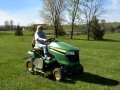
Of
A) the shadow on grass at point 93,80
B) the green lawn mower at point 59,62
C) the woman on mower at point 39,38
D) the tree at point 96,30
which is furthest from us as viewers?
the tree at point 96,30

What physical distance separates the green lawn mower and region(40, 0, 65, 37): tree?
51.6 meters

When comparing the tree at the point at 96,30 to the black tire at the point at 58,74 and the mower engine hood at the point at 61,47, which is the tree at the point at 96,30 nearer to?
the mower engine hood at the point at 61,47

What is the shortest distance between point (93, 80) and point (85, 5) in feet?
172

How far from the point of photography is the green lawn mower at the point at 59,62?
1016 centimetres

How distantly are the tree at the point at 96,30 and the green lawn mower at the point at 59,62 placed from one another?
48.7 metres

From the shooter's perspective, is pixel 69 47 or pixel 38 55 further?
pixel 38 55

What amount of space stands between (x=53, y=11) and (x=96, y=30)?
1127 cm

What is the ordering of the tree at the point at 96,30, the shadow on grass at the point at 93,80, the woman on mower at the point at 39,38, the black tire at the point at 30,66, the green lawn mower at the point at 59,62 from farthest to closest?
the tree at the point at 96,30 → the black tire at the point at 30,66 → the woman on mower at the point at 39,38 → the green lawn mower at the point at 59,62 → the shadow on grass at the point at 93,80

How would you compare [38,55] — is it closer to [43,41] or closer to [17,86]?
[43,41]

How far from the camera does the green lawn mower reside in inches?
400

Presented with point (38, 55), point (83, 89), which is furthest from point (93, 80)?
point (38, 55)

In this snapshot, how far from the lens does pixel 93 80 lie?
10.6m

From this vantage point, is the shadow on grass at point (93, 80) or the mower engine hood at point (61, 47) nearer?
the shadow on grass at point (93, 80)

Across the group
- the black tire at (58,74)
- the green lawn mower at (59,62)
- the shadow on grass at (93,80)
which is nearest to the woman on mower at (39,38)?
the green lawn mower at (59,62)
